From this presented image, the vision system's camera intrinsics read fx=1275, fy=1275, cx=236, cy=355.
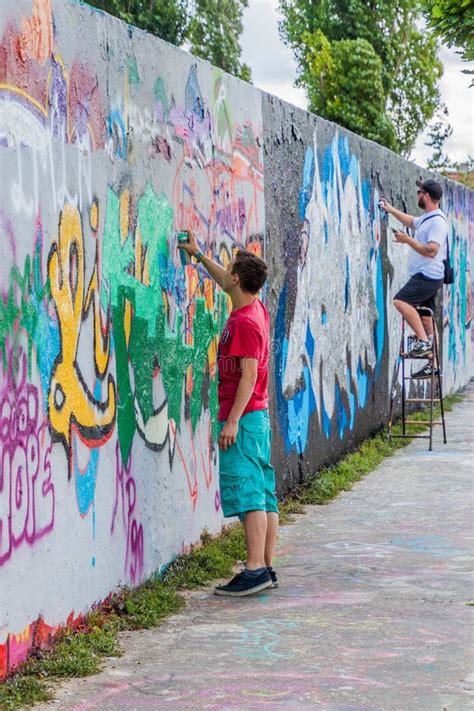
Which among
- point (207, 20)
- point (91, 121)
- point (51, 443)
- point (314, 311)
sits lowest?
point (51, 443)

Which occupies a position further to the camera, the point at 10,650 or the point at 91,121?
the point at 91,121

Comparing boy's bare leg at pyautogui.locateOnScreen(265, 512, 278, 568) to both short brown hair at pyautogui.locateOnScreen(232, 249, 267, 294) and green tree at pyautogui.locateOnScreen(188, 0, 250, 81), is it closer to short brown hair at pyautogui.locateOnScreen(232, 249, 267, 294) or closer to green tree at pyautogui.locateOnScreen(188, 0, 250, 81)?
short brown hair at pyautogui.locateOnScreen(232, 249, 267, 294)

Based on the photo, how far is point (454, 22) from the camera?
11000 millimetres

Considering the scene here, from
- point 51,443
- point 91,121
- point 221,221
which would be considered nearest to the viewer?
point 51,443

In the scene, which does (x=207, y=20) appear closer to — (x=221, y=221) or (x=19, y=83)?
(x=221, y=221)

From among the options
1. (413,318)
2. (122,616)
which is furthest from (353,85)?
(122,616)

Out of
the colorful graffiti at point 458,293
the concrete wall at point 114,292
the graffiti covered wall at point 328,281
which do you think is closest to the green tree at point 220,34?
the colorful graffiti at point 458,293

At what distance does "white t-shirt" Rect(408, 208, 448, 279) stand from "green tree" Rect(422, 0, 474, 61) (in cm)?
176

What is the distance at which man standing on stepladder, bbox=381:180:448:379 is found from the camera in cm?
1220

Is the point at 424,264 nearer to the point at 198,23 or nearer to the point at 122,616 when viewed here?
the point at 122,616

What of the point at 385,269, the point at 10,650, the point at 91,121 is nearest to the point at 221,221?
the point at 91,121

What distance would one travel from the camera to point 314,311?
10180mm

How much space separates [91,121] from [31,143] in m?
0.71

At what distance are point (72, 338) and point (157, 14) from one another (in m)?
34.2
